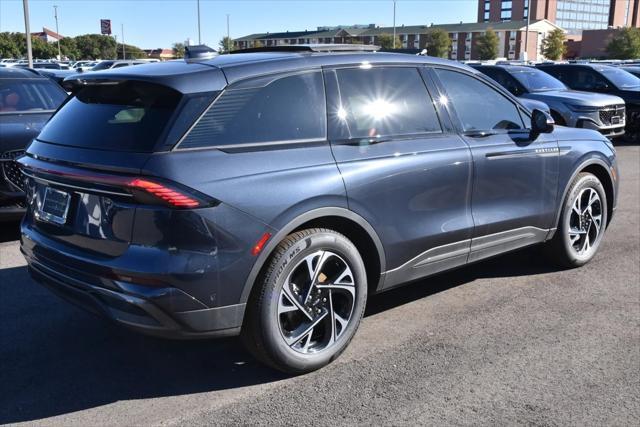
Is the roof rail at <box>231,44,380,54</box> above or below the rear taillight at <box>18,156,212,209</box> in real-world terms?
above

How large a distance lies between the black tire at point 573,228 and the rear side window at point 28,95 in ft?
18.2

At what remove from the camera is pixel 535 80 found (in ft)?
47.3

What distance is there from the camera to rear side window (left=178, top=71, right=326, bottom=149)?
3318 millimetres

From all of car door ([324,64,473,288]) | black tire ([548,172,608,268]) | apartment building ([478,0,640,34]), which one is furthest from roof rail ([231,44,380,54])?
apartment building ([478,0,640,34])

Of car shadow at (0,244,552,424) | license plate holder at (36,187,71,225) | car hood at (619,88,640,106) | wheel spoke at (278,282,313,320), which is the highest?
license plate holder at (36,187,71,225)

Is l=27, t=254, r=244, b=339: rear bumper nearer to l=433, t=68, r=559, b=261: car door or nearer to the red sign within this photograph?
l=433, t=68, r=559, b=261: car door

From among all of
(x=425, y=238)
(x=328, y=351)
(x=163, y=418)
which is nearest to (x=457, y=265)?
(x=425, y=238)

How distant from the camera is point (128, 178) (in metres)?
3.11

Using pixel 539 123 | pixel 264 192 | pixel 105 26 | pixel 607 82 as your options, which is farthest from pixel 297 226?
pixel 105 26

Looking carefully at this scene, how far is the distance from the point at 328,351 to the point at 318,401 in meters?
0.42

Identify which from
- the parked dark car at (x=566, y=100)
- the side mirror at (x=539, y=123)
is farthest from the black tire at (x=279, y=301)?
the parked dark car at (x=566, y=100)

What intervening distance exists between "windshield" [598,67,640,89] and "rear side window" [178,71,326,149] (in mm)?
14004

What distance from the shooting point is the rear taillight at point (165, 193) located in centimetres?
305

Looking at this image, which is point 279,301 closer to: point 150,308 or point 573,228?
point 150,308
